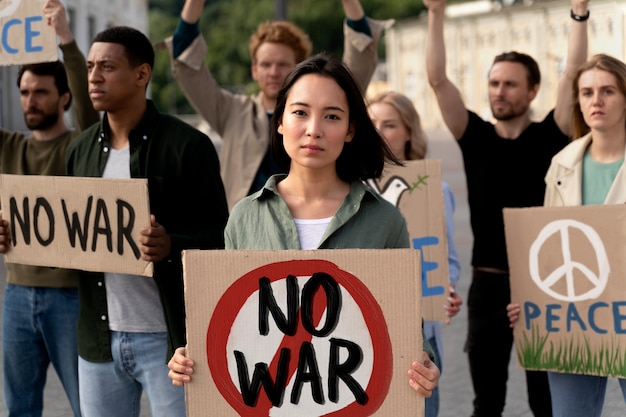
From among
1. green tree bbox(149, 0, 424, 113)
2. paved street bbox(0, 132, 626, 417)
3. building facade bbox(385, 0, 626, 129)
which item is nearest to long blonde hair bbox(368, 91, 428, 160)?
paved street bbox(0, 132, 626, 417)

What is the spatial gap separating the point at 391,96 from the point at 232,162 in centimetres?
81

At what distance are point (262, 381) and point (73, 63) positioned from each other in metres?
1.96

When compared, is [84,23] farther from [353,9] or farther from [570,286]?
[570,286]

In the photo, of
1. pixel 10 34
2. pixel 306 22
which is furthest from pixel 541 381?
pixel 306 22

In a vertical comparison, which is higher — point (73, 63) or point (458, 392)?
point (73, 63)

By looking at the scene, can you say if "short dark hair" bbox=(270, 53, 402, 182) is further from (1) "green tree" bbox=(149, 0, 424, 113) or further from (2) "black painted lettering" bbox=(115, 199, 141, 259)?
(1) "green tree" bbox=(149, 0, 424, 113)

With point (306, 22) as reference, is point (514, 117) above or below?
below

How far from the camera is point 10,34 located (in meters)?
3.93

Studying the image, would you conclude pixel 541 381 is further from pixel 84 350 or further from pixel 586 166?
pixel 84 350

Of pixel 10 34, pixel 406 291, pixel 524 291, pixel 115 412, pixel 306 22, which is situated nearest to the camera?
pixel 406 291

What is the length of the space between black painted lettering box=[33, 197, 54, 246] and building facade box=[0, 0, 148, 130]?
692 cm

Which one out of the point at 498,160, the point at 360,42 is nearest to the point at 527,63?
the point at 498,160

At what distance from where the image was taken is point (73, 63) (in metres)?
3.85

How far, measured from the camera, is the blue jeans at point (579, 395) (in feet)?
11.6
